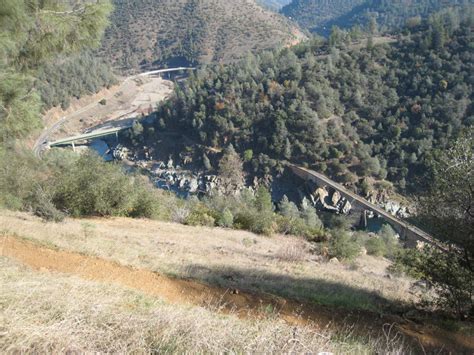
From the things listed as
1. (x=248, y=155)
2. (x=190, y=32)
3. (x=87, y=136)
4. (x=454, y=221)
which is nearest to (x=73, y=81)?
(x=87, y=136)

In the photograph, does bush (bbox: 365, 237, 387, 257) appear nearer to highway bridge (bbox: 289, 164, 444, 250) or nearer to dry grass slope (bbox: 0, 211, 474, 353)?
dry grass slope (bbox: 0, 211, 474, 353)

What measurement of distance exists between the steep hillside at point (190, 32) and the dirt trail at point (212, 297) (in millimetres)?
123905

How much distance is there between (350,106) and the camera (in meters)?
70.7

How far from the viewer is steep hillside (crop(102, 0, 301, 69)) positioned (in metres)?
132

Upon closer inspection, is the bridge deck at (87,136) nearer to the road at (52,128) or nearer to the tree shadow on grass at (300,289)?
the road at (52,128)

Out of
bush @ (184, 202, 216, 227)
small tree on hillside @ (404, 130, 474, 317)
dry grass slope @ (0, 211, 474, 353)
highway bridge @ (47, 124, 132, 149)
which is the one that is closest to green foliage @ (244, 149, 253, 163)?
highway bridge @ (47, 124, 132, 149)

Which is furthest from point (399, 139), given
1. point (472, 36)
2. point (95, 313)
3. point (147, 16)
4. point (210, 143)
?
point (147, 16)

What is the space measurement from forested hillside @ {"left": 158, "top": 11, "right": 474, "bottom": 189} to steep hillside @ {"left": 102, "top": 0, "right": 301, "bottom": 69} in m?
51.7

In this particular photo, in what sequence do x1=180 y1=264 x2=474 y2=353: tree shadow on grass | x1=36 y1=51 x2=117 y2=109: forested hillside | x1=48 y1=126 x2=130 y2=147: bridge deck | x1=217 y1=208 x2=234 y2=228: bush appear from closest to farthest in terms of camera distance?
x1=180 y1=264 x2=474 y2=353: tree shadow on grass → x1=217 y1=208 x2=234 y2=228: bush → x1=48 y1=126 x2=130 y2=147: bridge deck → x1=36 y1=51 x2=117 y2=109: forested hillside

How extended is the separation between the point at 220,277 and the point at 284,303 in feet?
5.85

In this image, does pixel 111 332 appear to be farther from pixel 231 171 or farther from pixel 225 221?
pixel 231 171

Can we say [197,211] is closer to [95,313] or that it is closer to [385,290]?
[385,290]

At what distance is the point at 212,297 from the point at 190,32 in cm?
14664

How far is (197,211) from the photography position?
24594mm
